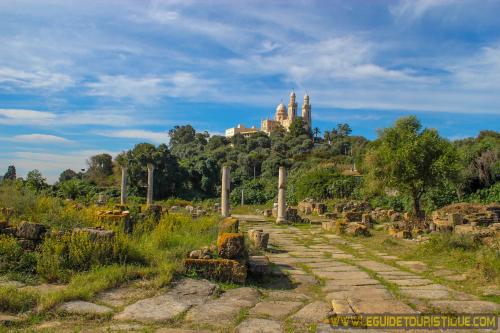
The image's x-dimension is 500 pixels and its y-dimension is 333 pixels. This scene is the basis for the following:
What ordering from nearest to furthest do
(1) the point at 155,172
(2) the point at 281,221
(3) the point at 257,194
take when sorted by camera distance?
(2) the point at 281,221, (3) the point at 257,194, (1) the point at 155,172

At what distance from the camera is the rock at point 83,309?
4.06 metres

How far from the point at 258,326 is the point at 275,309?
0.60 m

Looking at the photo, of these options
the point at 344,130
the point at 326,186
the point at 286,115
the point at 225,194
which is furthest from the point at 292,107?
the point at 225,194

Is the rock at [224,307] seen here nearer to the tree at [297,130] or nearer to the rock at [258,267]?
the rock at [258,267]

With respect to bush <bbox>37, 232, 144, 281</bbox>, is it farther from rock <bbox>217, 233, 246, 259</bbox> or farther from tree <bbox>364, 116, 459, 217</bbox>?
tree <bbox>364, 116, 459, 217</bbox>

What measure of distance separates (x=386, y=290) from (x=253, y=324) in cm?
227

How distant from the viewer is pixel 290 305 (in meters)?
4.64

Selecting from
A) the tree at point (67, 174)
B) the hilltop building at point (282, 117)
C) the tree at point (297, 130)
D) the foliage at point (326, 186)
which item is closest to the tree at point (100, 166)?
the tree at point (67, 174)

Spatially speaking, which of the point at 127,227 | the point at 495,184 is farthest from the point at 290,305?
the point at 495,184

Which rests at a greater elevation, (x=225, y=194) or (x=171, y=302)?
(x=225, y=194)

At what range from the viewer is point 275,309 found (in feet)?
14.6

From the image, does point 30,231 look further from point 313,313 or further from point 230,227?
point 313,313

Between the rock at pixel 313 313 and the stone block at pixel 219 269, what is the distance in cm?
116

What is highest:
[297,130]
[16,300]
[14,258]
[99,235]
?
[297,130]
